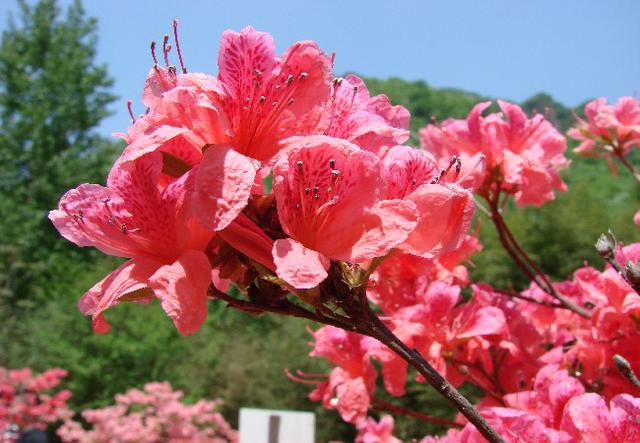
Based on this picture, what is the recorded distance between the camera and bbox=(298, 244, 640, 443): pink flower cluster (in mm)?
1176

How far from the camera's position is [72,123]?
726 inches

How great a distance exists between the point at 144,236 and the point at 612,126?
1.70 m

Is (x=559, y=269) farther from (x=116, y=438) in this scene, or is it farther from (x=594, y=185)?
(x=594, y=185)

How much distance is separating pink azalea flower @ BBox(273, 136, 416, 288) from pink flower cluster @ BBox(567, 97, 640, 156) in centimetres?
156

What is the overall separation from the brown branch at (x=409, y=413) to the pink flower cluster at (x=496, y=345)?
3 centimetres

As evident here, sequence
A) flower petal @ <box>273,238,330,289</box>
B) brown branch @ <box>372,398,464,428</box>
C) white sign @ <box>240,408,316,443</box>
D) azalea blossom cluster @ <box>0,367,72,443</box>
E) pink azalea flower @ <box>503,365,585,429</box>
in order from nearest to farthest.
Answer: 1. flower petal @ <box>273,238,330,289</box>
2. pink azalea flower @ <box>503,365,585,429</box>
3. brown branch @ <box>372,398,464,428</box>
4. white sign @ <box>240,408,316,443</box>
5. azalea blossom cluster @ <box>0,367,72,443</box>

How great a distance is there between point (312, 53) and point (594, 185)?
33.6 m

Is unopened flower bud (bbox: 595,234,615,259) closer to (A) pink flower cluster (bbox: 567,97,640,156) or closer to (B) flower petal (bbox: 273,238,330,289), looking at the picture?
(B) flower petal (bbox: 273,238,330,289)

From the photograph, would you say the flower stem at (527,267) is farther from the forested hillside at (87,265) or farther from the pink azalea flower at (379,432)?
the forested hillside at (87,265)

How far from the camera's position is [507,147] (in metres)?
1.69

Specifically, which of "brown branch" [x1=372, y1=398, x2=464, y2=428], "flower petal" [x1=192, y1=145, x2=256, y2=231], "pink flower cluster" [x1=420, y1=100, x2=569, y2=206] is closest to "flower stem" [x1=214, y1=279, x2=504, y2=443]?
"flower petal" [x1=192, y1=145, x2=256, y2=231]

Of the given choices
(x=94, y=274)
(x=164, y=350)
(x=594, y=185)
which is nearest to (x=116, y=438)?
(x=164, y=350)

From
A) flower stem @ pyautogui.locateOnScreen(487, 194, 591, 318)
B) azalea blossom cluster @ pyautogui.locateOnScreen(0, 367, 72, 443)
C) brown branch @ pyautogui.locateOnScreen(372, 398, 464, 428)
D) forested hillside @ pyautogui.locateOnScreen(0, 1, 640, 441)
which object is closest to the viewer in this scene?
brown branch @ pyautogui.locateOnScreen(372, 398, 464, 428)

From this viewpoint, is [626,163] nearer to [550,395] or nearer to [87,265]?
[550,395]
